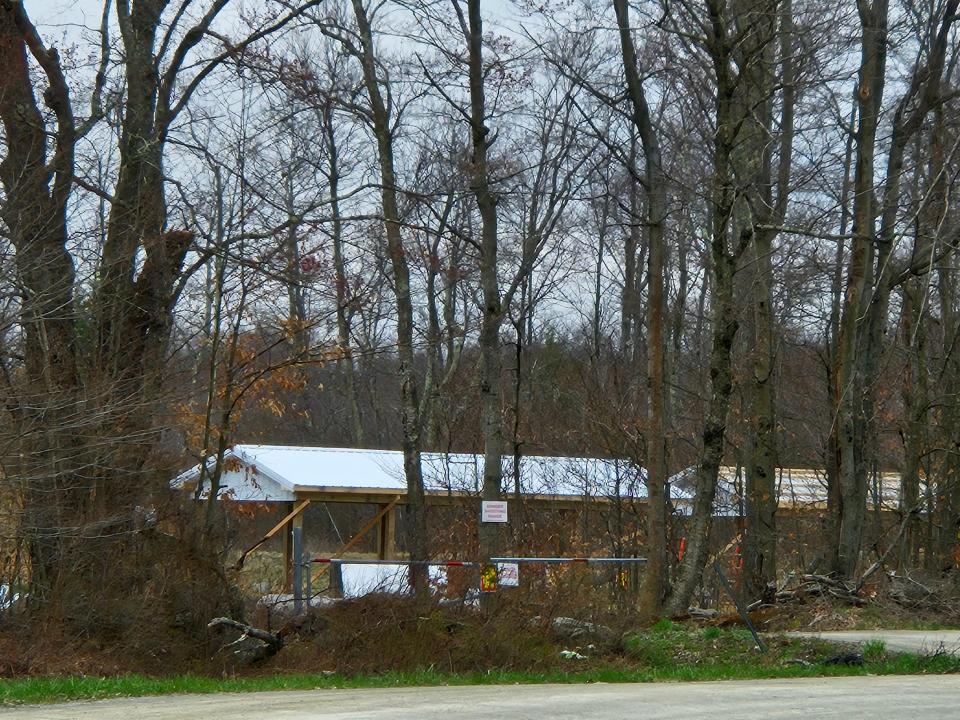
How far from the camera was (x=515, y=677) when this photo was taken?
14.2 meters

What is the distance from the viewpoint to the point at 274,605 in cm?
1688

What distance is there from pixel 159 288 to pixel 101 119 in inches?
113

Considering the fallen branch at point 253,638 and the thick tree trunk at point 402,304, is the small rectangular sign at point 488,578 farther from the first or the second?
the thick tree trunk at point 402,304

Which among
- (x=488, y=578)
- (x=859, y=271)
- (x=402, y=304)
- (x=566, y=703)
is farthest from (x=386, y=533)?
(x=566, y=703)

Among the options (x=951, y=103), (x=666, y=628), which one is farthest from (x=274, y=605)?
(x=951, y=103)

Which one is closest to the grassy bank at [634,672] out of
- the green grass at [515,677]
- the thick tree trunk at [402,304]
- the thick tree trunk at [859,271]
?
the green grass at [515,677]

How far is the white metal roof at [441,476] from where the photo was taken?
27.5 meters

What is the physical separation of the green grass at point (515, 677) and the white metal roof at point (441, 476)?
1119 cm

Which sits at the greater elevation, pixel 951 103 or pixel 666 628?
pixel 951 103

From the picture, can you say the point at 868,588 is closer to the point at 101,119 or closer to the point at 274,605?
the point at 274,605

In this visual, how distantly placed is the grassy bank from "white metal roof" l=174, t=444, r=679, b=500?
10.3 m

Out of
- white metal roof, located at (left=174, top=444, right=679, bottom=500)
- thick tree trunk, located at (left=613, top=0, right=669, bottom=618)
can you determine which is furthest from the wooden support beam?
thick tree trunk, located at (left=613, top=0, right=669, bottom=618)

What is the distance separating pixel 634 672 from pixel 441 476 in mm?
14437

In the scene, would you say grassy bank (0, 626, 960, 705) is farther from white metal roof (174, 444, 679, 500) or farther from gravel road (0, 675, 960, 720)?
white metal roof (174, 444, 679, 500)
